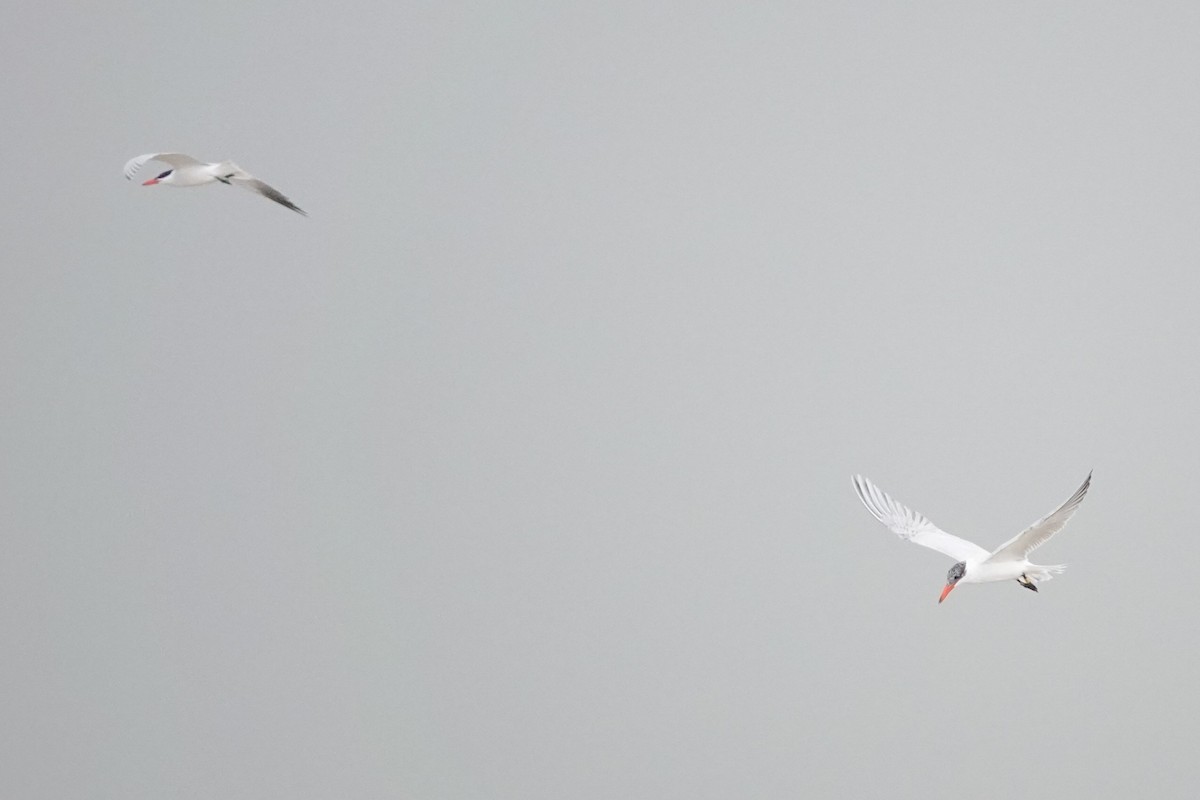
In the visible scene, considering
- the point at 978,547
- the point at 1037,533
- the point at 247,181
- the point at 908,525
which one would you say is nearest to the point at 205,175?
the point at 247,181

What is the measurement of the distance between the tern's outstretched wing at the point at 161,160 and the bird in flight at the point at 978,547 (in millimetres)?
6323

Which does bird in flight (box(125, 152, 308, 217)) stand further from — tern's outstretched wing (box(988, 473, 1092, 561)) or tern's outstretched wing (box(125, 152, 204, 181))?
tern's outstretched wing (box(988, 473, 1092, 561))

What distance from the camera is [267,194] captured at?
13023 millimetres

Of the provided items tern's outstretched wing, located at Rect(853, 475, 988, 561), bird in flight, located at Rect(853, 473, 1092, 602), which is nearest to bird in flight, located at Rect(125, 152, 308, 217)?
tern's outstretched wing, located at Rect(853, 475, 988, 561)

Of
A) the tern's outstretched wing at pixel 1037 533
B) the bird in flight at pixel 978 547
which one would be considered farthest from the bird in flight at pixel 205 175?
the tern's outstretched wing at pixel 1037 533

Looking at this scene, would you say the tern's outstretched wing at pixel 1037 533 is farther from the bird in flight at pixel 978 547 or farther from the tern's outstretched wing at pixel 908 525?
the tern's outstretched wing at pixel 908 525

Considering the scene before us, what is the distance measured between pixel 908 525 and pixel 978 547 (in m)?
1.09

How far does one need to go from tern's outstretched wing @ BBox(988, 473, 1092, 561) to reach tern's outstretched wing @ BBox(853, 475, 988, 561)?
1.28 metres

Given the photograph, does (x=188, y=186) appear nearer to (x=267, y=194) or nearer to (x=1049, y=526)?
(x=267, y=194)

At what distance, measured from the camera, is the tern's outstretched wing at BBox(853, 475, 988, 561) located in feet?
40.1

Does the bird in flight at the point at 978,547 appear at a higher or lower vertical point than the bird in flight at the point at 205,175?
lower

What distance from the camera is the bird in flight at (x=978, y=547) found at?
10.0 metres

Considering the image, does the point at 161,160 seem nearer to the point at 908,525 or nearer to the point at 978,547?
the point at 908,525

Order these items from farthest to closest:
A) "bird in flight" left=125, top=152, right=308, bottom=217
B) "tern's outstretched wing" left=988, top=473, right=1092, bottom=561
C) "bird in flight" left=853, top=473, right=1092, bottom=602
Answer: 1. "bird in flight" left=125, top=152, right=308, bottom=217
2. "bird in flight" left=853, top=473, right=1092, bottom=602
3. "tern's outstretched wing" left=988, top=473, right=1092, bottom=561
